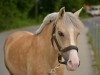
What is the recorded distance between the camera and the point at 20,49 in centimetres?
862

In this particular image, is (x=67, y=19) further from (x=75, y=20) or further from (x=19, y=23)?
(x=19, y=23)

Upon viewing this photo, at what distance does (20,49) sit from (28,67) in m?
Result: 0.66

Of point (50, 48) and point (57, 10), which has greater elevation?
point (57, 10)

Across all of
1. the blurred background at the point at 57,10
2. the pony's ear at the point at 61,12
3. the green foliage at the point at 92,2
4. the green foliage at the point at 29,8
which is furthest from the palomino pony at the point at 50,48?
the green foliage at the point at 92,2

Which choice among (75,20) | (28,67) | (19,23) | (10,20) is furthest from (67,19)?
(19,23)

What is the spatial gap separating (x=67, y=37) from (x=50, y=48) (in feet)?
2.33

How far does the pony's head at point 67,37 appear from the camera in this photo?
7.00 metres

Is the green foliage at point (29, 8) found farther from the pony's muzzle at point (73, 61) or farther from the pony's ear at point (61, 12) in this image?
the pony's muzzle at point (73, 61)

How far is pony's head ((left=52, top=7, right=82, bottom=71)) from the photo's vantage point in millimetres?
6996

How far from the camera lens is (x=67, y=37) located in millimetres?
7102

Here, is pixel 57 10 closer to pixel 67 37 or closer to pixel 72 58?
pixel 67 37

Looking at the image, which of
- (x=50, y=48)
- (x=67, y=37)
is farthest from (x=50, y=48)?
(x=67, y=37)

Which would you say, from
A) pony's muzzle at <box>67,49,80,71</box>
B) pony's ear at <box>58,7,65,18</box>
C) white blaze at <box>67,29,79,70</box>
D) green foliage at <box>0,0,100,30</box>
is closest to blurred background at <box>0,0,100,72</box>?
green foliage at <box>0,0,100,30</box>

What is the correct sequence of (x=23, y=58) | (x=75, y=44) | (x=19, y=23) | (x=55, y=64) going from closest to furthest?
1. (x=75, y=44)
2. (x=55, y=64)
3. (x=23, y=58)
4. (x=19, y=23)
